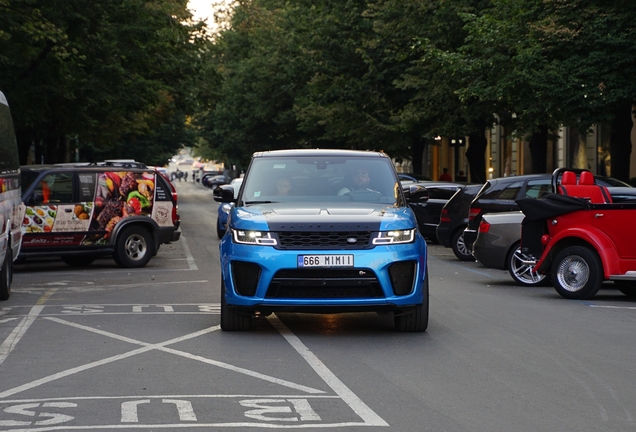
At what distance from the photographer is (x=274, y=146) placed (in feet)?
245

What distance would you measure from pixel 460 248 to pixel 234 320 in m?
12.3

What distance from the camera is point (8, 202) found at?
14.5m

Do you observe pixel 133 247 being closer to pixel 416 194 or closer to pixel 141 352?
pixel 416 194

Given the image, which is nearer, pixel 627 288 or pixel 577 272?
pixel 577 272

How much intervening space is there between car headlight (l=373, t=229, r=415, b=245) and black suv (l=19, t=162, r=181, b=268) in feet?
33.5

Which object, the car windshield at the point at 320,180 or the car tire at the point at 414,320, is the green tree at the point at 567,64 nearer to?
the car windshield at the point at 320,180

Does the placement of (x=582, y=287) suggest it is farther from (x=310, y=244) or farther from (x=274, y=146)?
(x=274, y=146)

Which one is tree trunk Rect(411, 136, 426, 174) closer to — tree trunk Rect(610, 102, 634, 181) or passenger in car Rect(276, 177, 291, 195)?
tree trunk Rect(610, 102, 634, 181)

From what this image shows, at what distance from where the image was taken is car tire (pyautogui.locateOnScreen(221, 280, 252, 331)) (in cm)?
1143

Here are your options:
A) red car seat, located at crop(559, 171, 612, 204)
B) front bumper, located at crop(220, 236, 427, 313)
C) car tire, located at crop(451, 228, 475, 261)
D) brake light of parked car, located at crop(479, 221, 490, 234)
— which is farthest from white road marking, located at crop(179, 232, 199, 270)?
front bumper, located at crop(220, 236, 427, 313)

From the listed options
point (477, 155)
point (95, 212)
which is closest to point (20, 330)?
point (95, 212)

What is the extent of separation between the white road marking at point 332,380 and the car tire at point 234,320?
34cm

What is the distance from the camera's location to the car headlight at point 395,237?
10.9 m

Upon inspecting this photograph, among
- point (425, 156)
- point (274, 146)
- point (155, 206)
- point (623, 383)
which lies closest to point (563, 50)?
point (155, 206)
